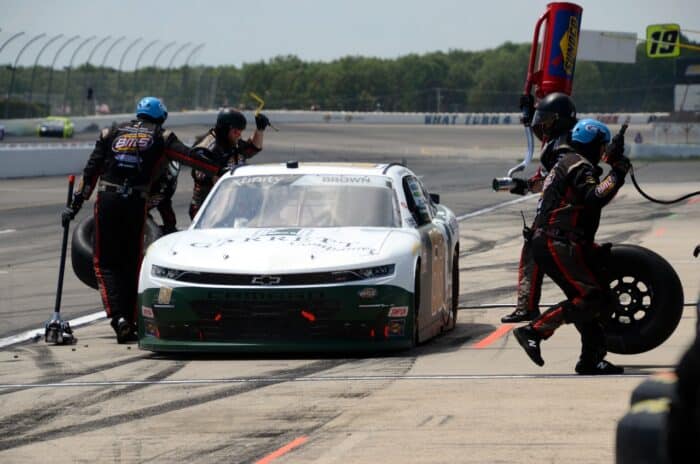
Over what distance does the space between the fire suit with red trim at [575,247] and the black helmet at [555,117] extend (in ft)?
6.17

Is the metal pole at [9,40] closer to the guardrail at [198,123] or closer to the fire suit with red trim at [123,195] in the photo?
the guardrail at [198,123]

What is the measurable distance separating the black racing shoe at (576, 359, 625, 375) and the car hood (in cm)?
161

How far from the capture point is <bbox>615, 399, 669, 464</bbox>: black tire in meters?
2.97

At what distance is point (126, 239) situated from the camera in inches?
435

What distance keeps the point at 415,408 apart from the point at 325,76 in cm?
13845

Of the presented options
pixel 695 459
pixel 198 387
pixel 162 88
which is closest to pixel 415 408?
pixel 198 387

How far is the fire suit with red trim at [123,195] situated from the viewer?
10977 millimetres

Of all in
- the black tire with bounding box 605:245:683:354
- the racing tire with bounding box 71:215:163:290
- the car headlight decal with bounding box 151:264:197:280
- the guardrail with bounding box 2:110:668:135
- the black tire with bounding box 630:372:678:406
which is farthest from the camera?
the guardrail with bounding box 2:110:668:135

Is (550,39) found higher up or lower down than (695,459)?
higher up

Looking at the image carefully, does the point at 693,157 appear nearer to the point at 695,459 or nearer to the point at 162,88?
the point at 162,88

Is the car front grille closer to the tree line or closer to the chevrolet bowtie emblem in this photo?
the chevrolet bowtie emblem

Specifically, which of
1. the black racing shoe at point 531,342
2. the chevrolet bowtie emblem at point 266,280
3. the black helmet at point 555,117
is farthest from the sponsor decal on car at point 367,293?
the black helmet at point 555,117

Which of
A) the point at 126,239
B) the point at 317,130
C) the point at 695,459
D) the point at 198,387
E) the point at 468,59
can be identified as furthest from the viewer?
the point at 468,59

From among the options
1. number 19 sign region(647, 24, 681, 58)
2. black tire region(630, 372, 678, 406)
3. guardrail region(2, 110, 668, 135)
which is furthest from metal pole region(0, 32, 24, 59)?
black tire region(630, 372, 678, 406)
